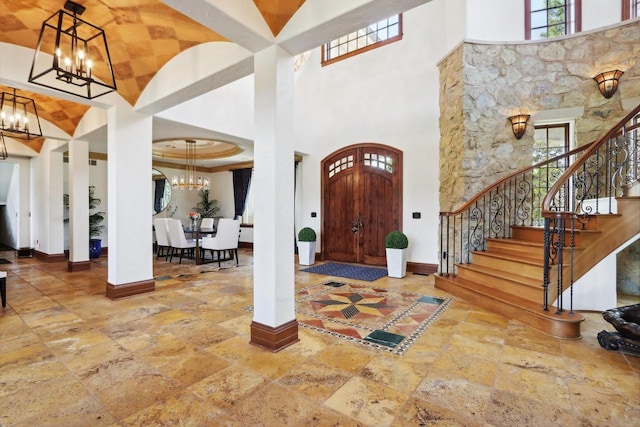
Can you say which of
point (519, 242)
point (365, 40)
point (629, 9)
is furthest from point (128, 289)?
point (629, 9)

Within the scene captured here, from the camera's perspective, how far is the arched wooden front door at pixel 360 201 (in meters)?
6.16

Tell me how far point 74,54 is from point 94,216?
6.17 metres

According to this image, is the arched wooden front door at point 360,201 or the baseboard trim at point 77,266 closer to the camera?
the baseboard trim at point 77,266

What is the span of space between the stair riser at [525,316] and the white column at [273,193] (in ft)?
7.61

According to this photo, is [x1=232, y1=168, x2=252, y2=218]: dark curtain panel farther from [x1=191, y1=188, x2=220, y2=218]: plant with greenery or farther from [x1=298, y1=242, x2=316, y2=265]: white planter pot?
[x1=298, y1=242, x2=316, y2=265]: white planter pot

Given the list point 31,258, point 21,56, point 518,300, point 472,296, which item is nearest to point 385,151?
point 472,296

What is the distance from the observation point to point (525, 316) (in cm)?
310

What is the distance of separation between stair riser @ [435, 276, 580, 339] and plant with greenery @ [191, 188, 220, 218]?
308 inches

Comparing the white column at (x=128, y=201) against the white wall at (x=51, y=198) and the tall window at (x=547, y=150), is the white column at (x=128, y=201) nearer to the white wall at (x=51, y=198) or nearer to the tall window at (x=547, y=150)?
the white wall at (x=51, y=198)

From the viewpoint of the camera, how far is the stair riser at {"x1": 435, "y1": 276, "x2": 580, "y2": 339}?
2744 millimetres

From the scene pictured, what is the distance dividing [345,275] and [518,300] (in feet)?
8.98

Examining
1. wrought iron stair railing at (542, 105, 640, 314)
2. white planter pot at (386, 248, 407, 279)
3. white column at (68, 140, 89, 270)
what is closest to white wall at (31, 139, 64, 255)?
white column at (68, 140, 89, 270)

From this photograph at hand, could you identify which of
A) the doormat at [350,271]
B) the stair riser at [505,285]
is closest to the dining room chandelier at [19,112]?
the doormat at [350,271]

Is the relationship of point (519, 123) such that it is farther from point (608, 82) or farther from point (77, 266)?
point (77, 266)
